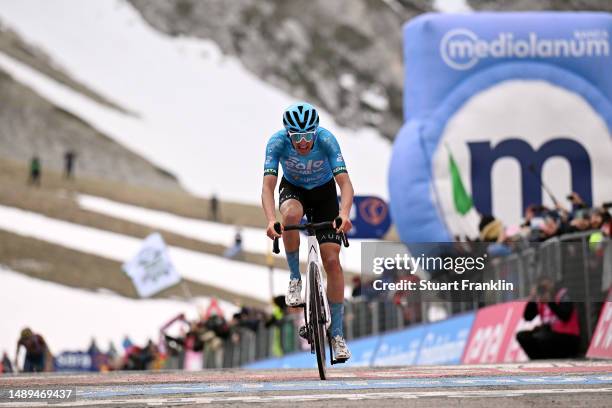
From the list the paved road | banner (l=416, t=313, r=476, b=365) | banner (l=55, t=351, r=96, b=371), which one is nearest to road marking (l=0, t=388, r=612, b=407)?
the paved road

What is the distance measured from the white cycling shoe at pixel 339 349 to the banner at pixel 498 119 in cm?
1010

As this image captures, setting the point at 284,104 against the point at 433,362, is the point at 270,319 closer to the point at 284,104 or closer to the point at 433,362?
the point at 433,362

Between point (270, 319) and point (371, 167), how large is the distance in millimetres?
83209

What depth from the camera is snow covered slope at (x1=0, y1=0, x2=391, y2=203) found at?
99.2m

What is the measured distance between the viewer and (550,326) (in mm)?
13539

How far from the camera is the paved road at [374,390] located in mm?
7172

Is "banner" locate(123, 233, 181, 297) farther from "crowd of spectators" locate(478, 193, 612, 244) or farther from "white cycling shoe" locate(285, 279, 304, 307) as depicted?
"white cycling shoe" locate(285, 279, 304, 307)

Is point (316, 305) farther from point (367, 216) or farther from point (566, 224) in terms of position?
point (367, 216)

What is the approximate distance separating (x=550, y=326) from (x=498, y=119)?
739 centimetres

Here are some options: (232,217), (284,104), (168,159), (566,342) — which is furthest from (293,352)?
(284,104)

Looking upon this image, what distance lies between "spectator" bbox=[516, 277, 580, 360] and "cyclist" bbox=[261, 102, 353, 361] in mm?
4076

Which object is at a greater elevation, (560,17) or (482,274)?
(560,17)

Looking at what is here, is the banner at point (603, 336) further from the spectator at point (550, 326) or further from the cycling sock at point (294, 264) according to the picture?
the cycling sock at point (294, 264)

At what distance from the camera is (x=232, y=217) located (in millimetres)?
81312
